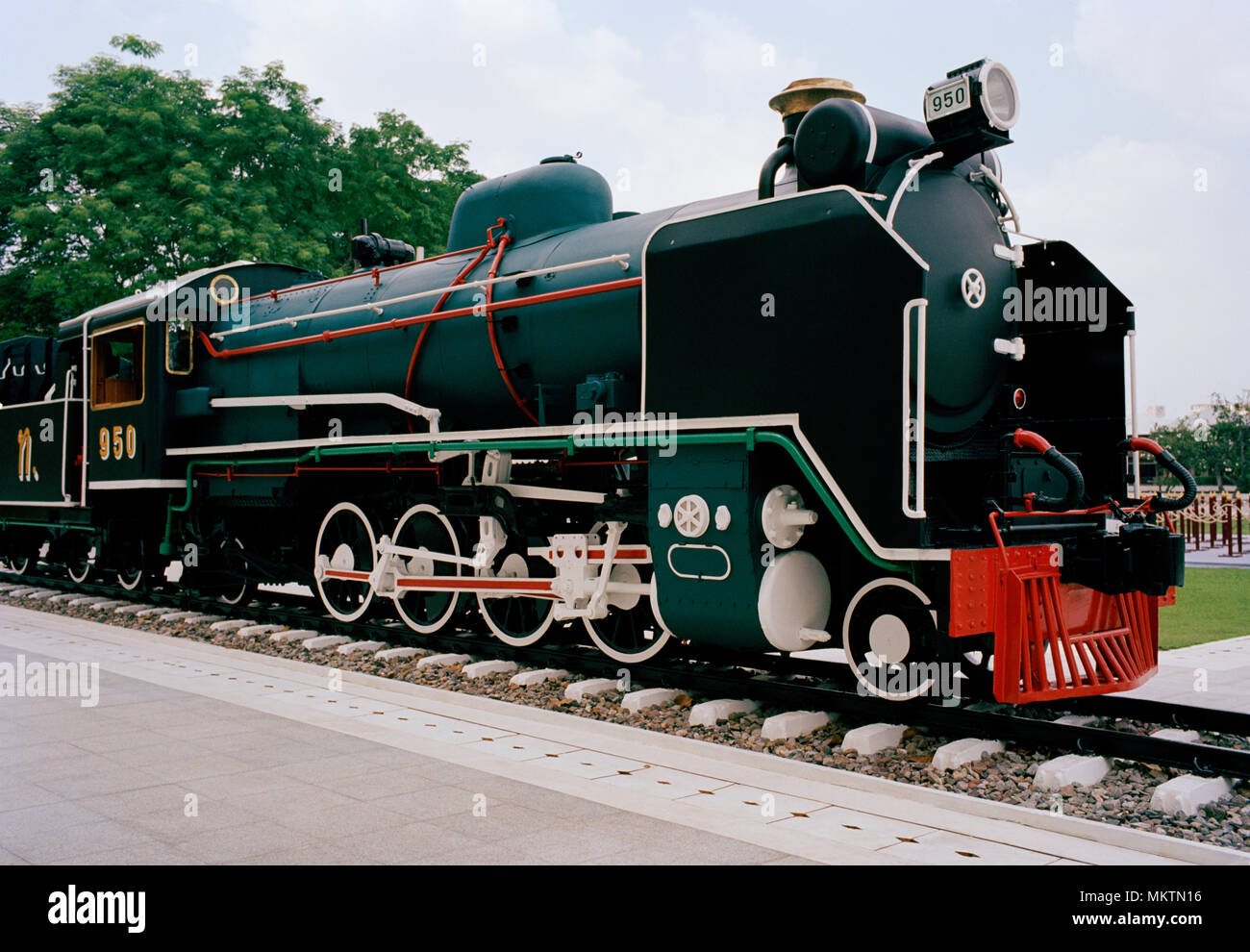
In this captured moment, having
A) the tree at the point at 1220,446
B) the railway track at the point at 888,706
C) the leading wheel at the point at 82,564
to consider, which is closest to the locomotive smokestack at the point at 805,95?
the railway track at the point at 888,706

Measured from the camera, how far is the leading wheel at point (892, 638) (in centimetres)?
529

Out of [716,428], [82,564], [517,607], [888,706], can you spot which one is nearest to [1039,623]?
[888,706]

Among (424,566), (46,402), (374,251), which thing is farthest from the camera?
(46,402)

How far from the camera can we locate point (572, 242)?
7.18 metres

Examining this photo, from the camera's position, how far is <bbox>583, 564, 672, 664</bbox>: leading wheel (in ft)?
22.5

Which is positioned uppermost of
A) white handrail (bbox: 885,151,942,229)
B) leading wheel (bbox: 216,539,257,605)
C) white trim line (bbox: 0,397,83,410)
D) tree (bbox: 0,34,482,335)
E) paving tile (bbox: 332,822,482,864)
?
tree (bbox: 0,34,482,335)

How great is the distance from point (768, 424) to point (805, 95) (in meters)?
2.11

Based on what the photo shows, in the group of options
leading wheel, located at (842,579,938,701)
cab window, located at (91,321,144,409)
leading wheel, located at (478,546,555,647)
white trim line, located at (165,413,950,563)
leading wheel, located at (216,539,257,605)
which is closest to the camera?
white trim line, located at (165,413,950,563)

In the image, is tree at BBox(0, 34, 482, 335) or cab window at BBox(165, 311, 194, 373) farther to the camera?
tree at BBox(0, 34, 482, 335)

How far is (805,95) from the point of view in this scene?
19.7 ft

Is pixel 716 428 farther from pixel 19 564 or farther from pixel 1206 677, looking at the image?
pixel 19 564

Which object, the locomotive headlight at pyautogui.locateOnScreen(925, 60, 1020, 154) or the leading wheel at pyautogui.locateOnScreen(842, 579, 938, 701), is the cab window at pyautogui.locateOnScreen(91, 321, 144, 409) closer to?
the leading wheel at pyautogui.locateOnScreen(842, 579, 938, 701)

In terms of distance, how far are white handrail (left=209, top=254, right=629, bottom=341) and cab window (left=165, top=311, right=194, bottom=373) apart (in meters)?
0.26

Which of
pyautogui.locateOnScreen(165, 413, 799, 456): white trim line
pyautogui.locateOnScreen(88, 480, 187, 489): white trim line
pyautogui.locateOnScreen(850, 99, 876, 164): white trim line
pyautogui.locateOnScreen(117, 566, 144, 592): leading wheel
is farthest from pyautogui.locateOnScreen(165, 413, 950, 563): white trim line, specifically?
pyautogui.locateOnScreen(117, 566, 144, 592): leading wheel
